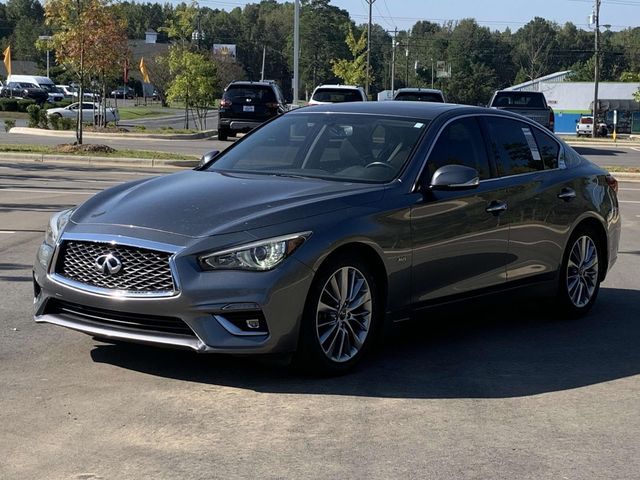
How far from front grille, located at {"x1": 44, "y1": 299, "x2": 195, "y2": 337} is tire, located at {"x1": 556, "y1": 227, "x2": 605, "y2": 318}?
3.61m

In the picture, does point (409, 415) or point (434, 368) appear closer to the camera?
point (409, 415)

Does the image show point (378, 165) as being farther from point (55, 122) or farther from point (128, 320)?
point (55, 122)

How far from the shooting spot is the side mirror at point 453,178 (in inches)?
251

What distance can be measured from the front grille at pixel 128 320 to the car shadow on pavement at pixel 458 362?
1.49 ft

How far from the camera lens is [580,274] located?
26.2 feet

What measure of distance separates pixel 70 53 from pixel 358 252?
21590 millimetres

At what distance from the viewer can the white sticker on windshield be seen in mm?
7648

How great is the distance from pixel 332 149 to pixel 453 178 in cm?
94

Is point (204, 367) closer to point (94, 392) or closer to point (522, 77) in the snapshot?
point (94, 392)

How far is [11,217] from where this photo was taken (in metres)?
12.5

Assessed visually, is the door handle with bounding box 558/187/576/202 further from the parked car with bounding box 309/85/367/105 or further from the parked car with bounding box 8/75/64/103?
the parked car with bounding box 8/75/64/103

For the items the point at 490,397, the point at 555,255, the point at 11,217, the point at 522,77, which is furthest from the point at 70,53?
the point at 522,77

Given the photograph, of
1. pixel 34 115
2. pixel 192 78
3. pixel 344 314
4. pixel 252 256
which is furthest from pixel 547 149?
pixel 34 115

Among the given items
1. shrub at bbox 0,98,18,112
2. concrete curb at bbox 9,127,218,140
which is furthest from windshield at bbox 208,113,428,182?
shrub at bbox 0,98,18,112
